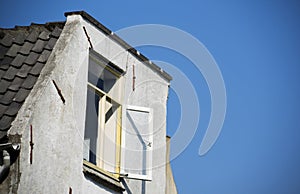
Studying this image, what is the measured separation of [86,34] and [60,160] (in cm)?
236

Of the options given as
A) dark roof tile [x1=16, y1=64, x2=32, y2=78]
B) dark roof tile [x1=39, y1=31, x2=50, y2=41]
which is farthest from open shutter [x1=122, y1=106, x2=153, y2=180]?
dark roof tile [x1=16, y1=64, x2=32, y2=78]

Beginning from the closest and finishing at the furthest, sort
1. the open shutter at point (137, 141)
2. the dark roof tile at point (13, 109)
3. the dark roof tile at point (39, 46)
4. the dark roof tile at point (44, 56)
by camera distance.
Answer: the dark roof tile at point (13, 109) → the dark roof tile at point (44, 56) → the dark roof tile at point (39, 46) → the open shutter at point (137, 141)

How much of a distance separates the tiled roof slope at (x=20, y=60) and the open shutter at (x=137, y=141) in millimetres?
1901

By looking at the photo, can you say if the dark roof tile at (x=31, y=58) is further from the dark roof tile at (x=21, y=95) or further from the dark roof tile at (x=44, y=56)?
the dark roof tile at (x=21, y=95)

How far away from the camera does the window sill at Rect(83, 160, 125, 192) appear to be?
493 inches

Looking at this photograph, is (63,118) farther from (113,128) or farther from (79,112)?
(113,128)

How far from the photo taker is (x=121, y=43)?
46.9 ft

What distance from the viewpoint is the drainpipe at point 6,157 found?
11.2 meters

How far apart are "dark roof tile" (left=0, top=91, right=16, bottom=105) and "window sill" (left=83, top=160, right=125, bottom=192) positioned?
1.52m

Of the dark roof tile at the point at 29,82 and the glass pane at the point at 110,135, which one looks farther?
Result: the glass pane at the point at 110,135

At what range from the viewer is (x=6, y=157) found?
11258 millimetres

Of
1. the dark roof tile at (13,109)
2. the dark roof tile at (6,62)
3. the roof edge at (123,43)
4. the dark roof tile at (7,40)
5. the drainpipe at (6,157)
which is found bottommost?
the drainpipe at (6,157)

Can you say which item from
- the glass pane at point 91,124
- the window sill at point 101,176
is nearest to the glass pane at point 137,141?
the window sill at point 101,176

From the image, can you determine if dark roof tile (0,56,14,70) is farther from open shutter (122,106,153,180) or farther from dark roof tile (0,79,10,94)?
open shutter (122,106,153,180)
